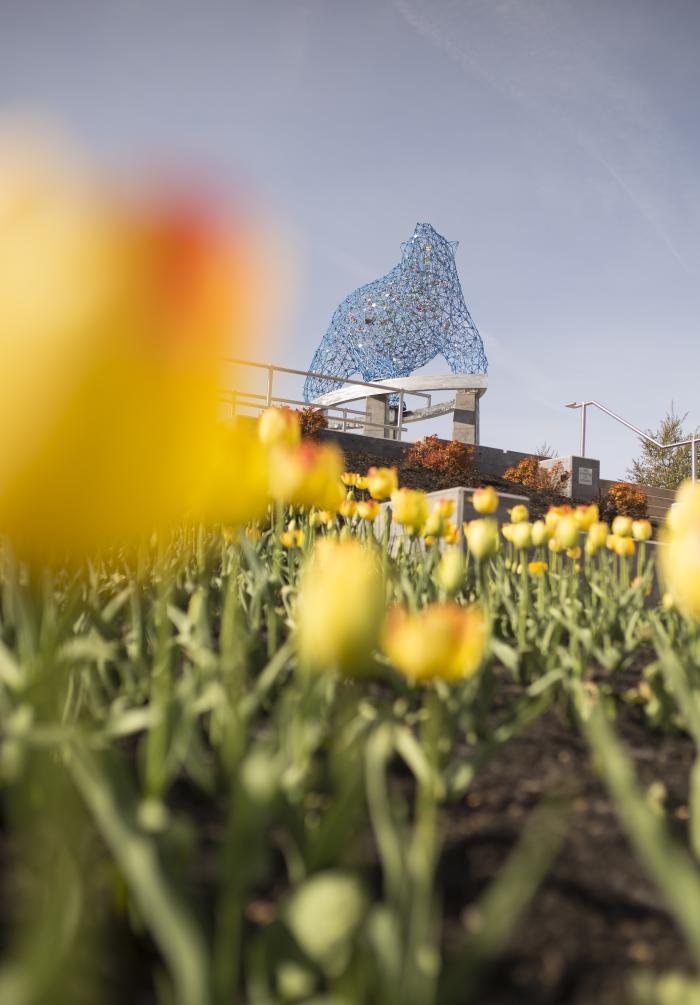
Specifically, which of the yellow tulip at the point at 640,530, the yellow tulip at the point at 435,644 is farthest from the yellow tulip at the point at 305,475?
the yellow tulip at the point at 640,530

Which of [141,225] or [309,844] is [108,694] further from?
[141,225]

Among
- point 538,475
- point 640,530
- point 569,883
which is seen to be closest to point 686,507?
point 569,883

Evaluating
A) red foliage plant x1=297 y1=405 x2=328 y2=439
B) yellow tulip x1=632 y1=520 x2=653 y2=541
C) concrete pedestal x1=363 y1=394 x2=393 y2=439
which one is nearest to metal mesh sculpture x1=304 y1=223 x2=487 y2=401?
concrete pedestal x1=363 y1=394 x2=393 y2=439

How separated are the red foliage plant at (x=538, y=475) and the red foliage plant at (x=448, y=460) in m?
1.35

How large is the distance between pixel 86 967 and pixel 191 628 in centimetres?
101

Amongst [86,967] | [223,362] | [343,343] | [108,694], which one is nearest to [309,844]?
[86,967]

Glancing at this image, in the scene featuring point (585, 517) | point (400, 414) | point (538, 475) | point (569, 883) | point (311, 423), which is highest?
point (400, 414)

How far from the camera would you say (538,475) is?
41.7 ft

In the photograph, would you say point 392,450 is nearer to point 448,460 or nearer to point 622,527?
point 448,460

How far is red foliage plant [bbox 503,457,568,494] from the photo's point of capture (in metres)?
12.4

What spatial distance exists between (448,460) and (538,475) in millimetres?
2660

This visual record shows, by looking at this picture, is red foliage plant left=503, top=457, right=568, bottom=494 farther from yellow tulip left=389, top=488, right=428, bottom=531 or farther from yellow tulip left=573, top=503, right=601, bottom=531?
yellow tulip left=389, top=488, right=428, bottom=531

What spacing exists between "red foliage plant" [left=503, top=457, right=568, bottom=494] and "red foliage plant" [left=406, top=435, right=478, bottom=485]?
4.44 ft

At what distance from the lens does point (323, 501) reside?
1.30 metres
